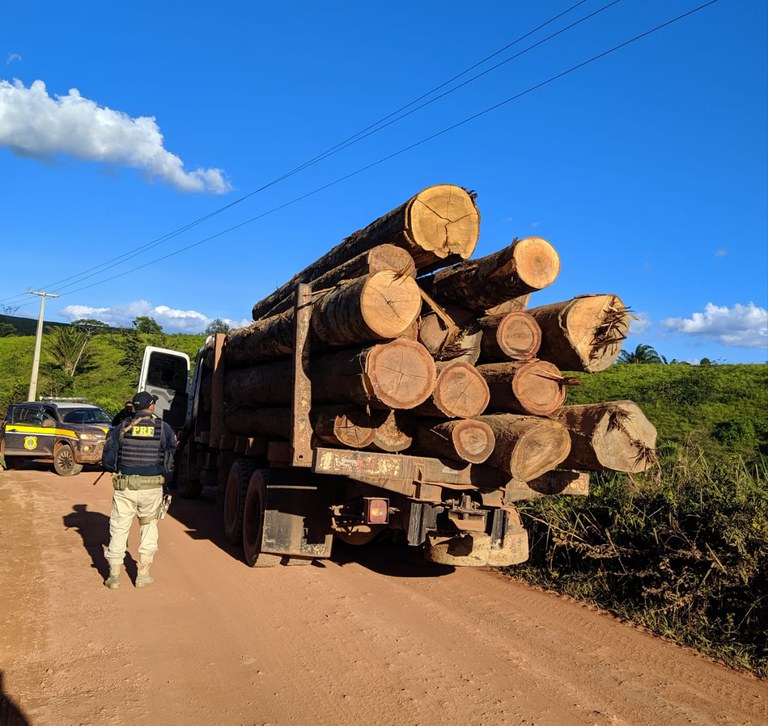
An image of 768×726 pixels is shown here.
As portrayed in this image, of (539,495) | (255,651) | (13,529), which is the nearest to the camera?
(255,651)

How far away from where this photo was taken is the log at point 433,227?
556 centimetres

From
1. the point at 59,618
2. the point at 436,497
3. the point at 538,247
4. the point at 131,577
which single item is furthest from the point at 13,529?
the point at 538,247

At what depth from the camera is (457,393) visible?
5.20 m

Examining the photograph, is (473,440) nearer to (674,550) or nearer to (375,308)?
(375,308)

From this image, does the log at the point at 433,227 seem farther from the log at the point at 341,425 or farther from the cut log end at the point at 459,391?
the log at the point at 341,425

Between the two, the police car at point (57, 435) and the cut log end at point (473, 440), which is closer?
the cut log end at point (473, 440)

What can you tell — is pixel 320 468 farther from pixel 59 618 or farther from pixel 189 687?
pixel 59 618

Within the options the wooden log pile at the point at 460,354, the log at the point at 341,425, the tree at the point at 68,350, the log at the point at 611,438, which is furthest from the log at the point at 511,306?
the tree at the point at 68,350

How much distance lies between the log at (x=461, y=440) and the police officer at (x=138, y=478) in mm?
2697

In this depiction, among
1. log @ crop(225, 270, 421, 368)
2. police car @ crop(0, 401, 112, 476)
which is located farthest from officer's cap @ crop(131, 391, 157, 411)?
police car @ crop(0, 401, 112, 476)

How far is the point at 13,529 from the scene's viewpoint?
832 cm

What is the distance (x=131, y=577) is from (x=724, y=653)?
5.28 m

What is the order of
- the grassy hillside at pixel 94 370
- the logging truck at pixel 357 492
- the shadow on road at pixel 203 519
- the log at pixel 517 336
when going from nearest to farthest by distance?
the logging truck at pixel 357 492 → the log at pixel 517 336 → the shadow on road at pixel 203 519 → the grassy hillside at pixel 94 370

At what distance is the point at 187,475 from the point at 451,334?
7.29 metres
